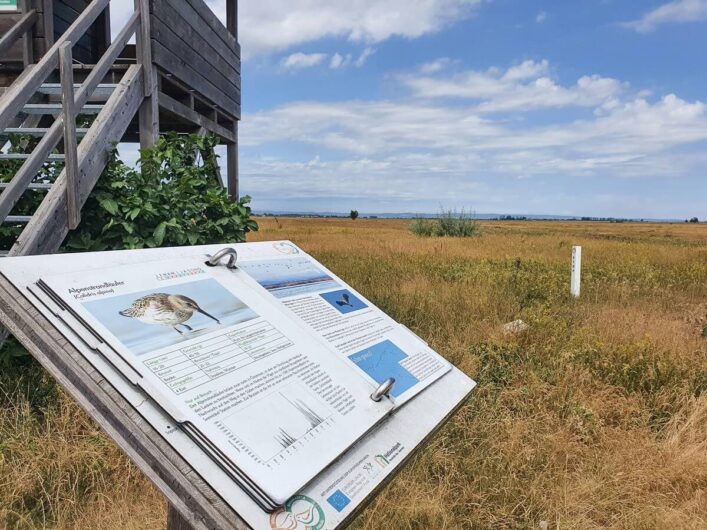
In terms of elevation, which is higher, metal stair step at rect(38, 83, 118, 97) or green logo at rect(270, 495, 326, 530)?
metal stair step at rect(38, 83, 118, 97)

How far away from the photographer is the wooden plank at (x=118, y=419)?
1527mm

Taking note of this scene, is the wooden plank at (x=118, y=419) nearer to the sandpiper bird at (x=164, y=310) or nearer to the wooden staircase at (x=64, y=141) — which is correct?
the sandpiper bird at (x=164, y=310)

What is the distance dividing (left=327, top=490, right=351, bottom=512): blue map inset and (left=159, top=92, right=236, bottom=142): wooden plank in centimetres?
Answer: 633

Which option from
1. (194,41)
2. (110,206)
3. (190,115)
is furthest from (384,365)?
(194,41)

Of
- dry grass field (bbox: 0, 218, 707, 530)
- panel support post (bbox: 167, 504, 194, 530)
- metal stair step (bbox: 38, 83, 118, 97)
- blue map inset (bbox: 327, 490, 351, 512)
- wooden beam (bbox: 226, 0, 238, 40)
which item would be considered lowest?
dry grass field (bbox: 0, 218, 707, 530)

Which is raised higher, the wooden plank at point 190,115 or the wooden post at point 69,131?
→ the wooden plank at point 190,115

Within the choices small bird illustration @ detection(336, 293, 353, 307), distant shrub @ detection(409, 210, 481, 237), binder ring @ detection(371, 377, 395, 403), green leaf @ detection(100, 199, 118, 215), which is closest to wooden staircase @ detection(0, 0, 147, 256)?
green leaf @ detection(100, 199, 118, 215)

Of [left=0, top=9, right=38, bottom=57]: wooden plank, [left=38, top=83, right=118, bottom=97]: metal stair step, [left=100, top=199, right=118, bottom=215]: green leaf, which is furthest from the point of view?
[left=0, top=9, right=38, bottom=57]: wooden plank

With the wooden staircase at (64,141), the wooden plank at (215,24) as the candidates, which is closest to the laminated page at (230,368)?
the wooden staircase at (64,141)

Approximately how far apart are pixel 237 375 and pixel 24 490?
1.95 m

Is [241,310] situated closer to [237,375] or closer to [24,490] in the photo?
[237,375]

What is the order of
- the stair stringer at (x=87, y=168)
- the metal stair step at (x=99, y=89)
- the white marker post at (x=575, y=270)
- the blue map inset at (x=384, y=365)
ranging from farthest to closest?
1. the white marker post at (x=575, y=270)
2. the metal stair step at (x=99, y=89)
3. the stair stringer at (x=87, y=168)
4. the blue map inset at (x=384, y=365)

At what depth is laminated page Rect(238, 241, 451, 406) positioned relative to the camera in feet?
7.93

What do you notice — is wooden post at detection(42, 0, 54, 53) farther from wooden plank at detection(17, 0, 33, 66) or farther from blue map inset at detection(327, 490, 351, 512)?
blue map inset at detection(327, 490, 351, 512)
